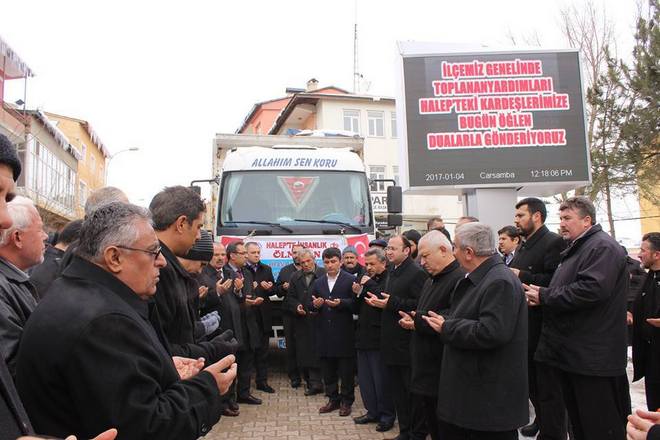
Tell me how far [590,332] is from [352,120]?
98.1 ft

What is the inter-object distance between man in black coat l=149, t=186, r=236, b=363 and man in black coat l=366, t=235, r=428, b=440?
2520 mm

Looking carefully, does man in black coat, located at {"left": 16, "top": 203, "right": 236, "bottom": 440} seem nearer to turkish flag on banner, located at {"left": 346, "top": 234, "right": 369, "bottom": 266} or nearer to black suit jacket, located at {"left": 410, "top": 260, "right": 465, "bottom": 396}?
black suit jacket, located at {"left": 410, "top": 260, "right": 465, "bottom": 396}

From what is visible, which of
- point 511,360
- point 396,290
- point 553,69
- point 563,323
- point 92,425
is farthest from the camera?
point 553,69

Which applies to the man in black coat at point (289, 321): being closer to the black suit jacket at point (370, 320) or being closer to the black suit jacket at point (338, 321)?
the black suit jacket at point (338, 321)

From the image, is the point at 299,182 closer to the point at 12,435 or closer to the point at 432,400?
the point at 432,400

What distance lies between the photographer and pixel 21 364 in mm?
1864

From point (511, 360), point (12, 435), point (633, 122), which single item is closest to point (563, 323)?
point (511, 360)

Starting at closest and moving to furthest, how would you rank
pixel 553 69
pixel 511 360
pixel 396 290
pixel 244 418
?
pixel 511 360
pixel 396 290
pixel 244 418
pixel 553 69

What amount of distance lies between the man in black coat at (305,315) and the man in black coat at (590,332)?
3530mm

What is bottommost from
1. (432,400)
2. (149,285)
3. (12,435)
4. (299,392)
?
(299,392)

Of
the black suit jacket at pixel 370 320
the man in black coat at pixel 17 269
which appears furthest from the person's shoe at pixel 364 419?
the man in black coat at pixel 17 269

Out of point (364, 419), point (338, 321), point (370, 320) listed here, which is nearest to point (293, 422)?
point (364, 419)

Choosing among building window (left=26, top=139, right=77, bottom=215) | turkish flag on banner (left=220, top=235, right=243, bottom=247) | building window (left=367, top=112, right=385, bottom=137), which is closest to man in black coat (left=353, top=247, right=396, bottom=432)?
turkish flag on banner (left=220, top=235, right=243, bottom=247)

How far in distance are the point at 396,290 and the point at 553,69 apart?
5.50 meters
